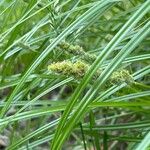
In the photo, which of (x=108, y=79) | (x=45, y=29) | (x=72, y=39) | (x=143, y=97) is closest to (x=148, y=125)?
(x=143, y=97)

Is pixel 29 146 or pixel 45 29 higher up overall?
pixel 45 29

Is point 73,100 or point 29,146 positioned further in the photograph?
point 29,146

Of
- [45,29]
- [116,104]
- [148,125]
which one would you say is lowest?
[148,125]

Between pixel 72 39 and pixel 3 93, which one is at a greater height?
pixel 72 39

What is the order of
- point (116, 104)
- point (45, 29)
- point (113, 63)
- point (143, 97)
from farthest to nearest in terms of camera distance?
1. point (45, 29)
2. point (143, 97)
3. point (116, 104)
4. point (113, 63)

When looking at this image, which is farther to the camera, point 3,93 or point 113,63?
point 3,93

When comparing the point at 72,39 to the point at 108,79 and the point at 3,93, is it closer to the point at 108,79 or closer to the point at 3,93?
the point at 108,79

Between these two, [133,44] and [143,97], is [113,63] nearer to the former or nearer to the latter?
[133,44]

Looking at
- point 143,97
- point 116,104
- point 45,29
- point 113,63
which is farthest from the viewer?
point 45,29

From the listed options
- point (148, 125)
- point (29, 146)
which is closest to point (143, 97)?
point (148, 125)
